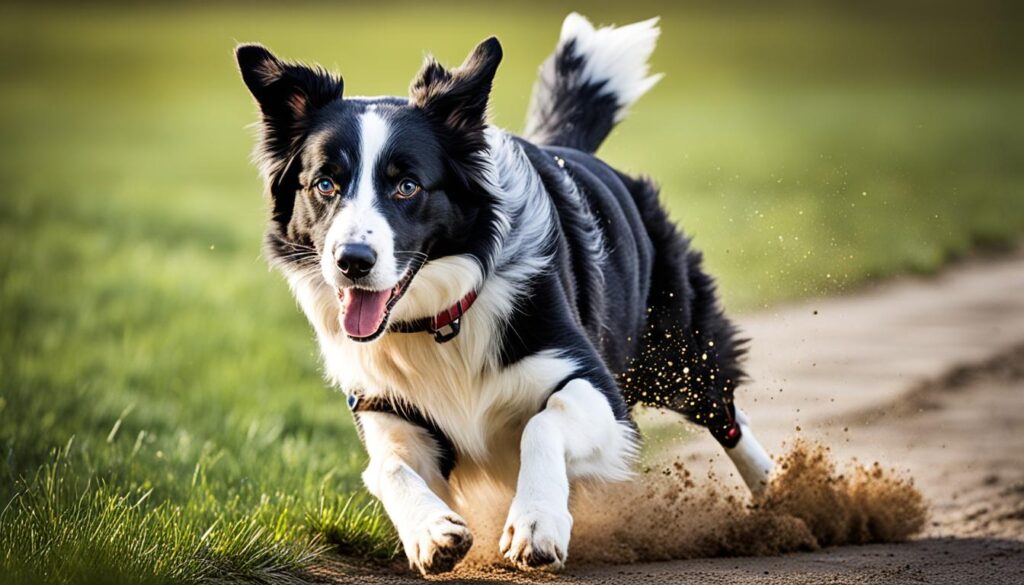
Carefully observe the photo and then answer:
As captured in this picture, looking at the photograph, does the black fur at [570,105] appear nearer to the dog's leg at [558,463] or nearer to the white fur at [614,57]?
the white fur at [614,57]

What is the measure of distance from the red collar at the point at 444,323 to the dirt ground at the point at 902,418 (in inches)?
31.9

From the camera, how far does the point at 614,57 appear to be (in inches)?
234

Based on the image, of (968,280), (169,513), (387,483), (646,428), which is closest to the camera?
(387,483)

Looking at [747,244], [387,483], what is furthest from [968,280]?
[387,483]

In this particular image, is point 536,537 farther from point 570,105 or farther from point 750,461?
point 570,105

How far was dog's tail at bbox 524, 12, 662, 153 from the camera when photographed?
19.3 ft

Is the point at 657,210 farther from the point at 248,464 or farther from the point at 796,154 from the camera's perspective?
the point at 796,154

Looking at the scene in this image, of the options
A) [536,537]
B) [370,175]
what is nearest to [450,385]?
[370,175]

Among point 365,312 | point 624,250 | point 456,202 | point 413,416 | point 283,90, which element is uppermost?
point 283,90

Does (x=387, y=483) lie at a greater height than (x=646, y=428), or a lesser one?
lesser

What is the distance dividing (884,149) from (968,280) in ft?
29.2

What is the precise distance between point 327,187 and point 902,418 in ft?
14.5

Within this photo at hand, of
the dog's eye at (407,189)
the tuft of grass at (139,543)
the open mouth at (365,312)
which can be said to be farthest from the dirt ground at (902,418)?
the dog's eye at (407,189)

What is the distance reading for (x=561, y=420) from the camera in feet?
13.6
